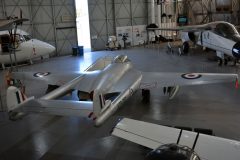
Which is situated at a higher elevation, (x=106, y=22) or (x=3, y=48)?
(x=106, y=22)

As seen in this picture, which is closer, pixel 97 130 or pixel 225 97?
pixel 97 130

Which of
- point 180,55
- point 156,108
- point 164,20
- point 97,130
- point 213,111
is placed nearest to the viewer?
point 97,130

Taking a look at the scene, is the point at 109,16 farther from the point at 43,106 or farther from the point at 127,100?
the point at 43,106

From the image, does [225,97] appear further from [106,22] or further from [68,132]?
[106,22]

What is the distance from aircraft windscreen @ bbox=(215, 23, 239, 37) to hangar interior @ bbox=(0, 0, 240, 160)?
2.11 meters

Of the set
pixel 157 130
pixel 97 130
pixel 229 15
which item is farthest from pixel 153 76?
pixel 229 15

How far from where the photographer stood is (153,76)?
11.2m

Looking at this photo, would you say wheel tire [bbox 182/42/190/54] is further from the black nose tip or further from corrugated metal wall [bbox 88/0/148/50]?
corrugated metal wall [bbox 88/0/148/50]

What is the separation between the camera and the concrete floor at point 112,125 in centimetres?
→ 723

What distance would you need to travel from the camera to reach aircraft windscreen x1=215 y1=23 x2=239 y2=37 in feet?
53.0

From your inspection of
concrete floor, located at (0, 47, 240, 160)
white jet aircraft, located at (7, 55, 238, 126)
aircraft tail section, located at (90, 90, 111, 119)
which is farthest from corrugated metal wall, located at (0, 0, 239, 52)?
aircraft tail section, located at (90, 90, 111, 119)

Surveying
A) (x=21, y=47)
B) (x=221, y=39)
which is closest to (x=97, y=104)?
(x=221, y=39)

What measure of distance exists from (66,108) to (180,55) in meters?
17.4

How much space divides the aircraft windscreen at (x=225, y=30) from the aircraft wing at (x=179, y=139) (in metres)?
13.1
